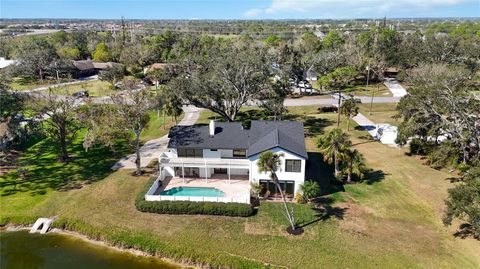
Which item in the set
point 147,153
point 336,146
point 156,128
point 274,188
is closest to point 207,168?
point 274,188

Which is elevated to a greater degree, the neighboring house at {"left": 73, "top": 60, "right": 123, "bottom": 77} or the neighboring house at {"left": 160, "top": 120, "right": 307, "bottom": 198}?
the neighboring house at {"left": 73, "top": 60, "right": 123, "bottom": 77}

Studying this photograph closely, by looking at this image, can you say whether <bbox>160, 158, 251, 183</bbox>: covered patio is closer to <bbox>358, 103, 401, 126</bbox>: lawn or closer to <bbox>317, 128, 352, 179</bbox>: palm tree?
<bbox>317, 128, 352, 179</bbox>: palm tree

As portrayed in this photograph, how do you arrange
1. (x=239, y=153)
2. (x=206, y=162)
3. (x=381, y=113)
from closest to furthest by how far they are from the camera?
1. (x=206, y=162)
2. (x=239, y=153)
3. (x=381, y=113)

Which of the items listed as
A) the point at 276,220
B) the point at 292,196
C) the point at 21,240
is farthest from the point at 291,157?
the point at 21,240

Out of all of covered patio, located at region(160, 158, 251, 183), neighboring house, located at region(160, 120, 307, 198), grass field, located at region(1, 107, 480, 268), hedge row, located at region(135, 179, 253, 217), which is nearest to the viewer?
grass field, located at region(1, 107, 480, 268)

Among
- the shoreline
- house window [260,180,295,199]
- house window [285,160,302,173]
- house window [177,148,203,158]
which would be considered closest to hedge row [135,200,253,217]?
house window [260,180,295,199]

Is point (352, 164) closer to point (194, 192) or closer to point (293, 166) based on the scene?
point (293, 166)

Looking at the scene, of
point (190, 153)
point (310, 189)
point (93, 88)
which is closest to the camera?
point (310, 189)

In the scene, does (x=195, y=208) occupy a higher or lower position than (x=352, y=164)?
lower
